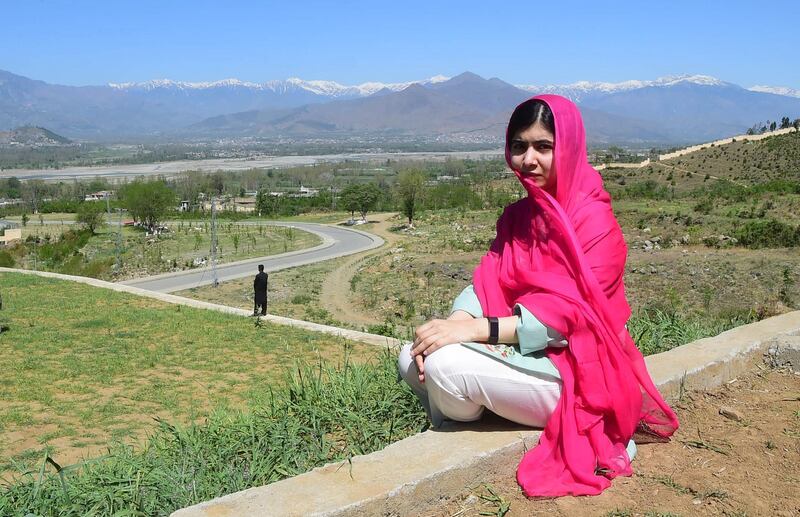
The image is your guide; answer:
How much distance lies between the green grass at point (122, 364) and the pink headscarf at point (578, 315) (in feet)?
6.34

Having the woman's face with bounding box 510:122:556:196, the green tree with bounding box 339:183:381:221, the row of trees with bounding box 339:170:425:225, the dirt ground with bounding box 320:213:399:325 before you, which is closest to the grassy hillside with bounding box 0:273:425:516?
the woman's face with bounding box 510:122:556:196

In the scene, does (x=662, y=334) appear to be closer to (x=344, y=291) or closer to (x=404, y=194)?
(x=344, y=291)

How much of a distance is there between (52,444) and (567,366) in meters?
5.12

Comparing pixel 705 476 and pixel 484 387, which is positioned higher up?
pixel 484 387

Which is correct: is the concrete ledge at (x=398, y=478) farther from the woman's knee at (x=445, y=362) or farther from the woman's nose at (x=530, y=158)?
the woman's nose at (x=530, y=158)

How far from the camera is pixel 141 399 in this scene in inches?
283

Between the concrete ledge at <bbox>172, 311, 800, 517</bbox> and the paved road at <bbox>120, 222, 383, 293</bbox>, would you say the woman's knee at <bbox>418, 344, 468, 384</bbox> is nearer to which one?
the concrete ledge at <bbox>172, 311, 800, 517</bbox>

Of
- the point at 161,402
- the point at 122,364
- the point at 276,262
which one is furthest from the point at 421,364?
the point at 276,262

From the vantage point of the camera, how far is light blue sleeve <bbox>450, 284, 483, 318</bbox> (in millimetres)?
2635

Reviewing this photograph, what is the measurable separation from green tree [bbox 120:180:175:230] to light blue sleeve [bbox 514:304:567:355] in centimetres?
4266

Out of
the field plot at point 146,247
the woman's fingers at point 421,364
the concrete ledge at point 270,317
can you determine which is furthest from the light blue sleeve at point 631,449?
the field plot at point 146,247

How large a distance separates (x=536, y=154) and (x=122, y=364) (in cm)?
751

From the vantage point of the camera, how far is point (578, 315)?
90.9 inches

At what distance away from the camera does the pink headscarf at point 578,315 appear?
7.58 ft
